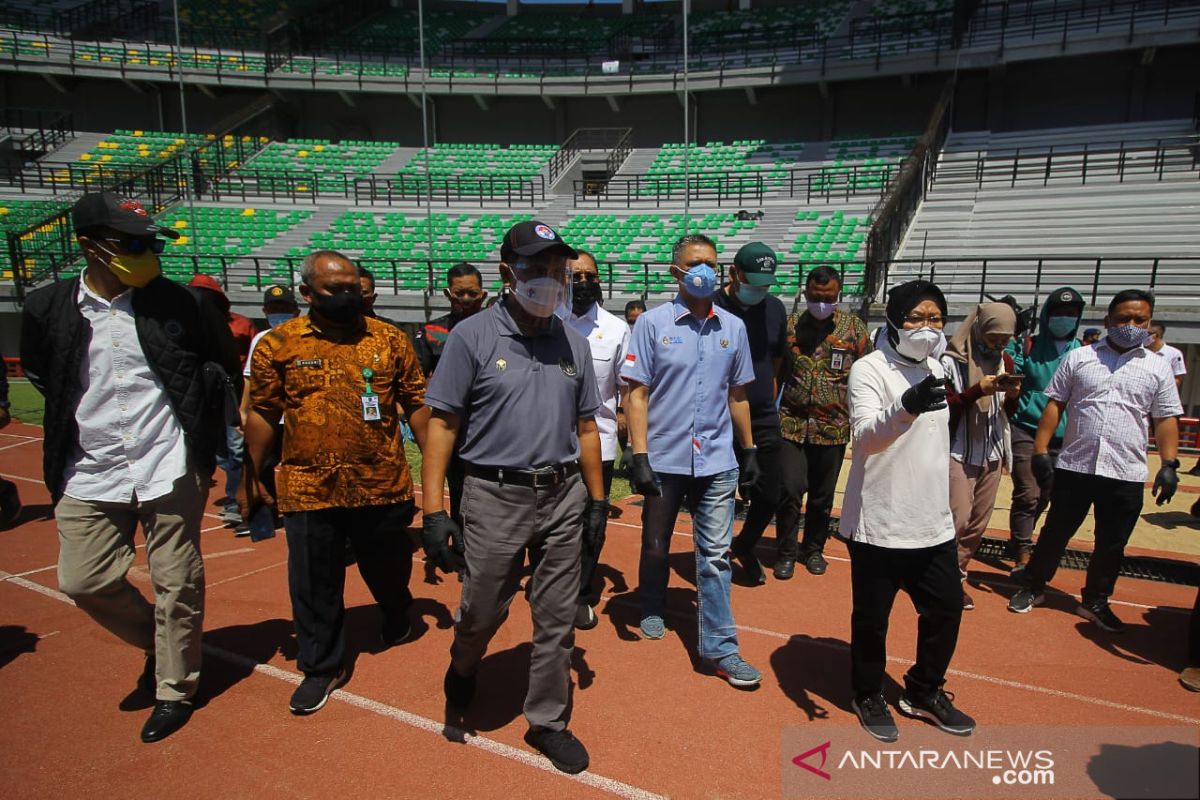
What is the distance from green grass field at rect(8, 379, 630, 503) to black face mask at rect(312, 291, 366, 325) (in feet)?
10.5

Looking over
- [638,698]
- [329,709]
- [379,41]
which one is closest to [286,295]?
[329,709]

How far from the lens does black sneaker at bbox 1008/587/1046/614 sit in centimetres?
462

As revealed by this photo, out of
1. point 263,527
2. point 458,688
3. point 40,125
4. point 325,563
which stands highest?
point 40,125

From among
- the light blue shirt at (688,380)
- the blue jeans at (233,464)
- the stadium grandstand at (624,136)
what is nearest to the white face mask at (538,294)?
the light blue shirt at (688,380)

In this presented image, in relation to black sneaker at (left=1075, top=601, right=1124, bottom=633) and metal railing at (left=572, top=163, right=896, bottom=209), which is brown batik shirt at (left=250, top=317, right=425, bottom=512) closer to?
black sneaker at (left=1075, top=601, right=1124, bottom=633)

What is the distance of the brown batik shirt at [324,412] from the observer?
10.8 feet

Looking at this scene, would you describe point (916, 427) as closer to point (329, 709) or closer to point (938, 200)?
point (329, 709)

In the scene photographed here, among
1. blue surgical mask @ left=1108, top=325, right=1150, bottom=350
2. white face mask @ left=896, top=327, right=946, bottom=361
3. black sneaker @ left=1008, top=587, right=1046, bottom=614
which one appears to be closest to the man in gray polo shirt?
white face mask @ left=896, top=327, right=946, bottom=361

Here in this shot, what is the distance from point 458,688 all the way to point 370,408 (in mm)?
1347

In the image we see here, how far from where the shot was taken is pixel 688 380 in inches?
151

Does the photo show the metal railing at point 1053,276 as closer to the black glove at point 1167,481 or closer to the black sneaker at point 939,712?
the black glove at point 1167,481

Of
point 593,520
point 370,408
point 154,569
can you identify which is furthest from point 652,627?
point 154,569

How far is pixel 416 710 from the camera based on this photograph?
3381 millimetres

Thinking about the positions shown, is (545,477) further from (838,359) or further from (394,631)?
(838,359)
